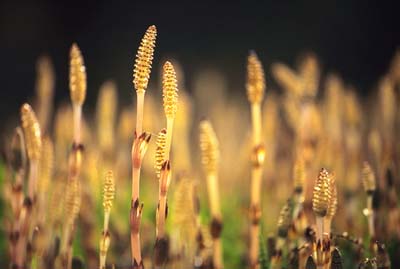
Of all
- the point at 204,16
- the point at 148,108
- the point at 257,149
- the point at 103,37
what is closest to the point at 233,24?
the point at 204,16

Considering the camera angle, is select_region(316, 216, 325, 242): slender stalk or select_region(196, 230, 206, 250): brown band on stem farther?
select_region(196, 230, 206, 250): brown band on stem

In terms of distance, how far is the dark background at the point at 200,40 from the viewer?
5.32 meters

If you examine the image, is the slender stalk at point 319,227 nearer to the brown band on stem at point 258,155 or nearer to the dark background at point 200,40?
the brown band on stem at point 258,155

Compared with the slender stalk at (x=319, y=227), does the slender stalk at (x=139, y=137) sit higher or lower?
higher

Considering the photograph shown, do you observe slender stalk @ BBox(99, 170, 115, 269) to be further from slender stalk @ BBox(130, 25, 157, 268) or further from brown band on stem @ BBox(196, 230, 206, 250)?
brown band on stem @ BBox(196, 230, 206, 250)

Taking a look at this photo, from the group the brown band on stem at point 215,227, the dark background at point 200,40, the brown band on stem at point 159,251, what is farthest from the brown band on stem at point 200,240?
the dark background at point 200,40

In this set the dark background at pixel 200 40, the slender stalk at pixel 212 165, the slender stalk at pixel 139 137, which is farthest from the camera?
the dark background at pixel 200 40

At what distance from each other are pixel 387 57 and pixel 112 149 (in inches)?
164

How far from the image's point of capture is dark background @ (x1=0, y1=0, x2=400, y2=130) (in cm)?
532

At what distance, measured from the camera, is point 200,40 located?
6.53 m

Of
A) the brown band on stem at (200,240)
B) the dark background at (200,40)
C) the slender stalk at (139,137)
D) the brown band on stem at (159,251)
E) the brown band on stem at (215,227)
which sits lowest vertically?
the brown band on stem at (159,251)

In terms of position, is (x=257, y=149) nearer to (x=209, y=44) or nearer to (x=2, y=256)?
(x=2, y=256)

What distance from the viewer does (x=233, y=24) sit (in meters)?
7.35

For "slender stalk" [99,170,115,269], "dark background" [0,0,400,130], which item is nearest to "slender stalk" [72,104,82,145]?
"slender stalk" [99,170,115,269]
